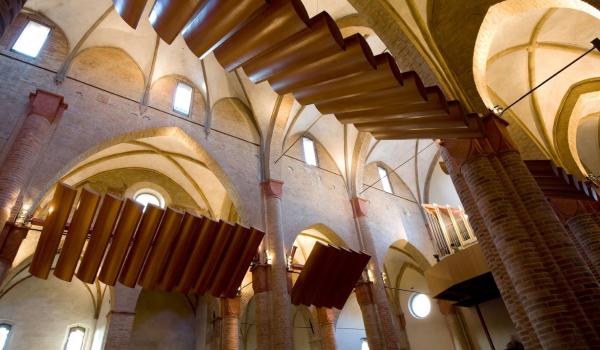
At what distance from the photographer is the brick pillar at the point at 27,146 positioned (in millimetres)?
6984

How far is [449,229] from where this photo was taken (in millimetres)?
14023

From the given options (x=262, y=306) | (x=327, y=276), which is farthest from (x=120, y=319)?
(x=327, y=276)

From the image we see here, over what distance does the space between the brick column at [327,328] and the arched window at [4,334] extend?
10.6 metres

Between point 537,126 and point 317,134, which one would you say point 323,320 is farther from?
point 537,126

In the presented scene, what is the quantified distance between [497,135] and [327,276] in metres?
6.11

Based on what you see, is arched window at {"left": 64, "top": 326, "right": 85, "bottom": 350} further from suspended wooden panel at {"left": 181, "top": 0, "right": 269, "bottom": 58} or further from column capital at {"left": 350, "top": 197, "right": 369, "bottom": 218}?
suspended wooden panel at {"left": 181, "top": 0, "right": 269, "bottom": 58}

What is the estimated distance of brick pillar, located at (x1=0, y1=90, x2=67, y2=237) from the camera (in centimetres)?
698

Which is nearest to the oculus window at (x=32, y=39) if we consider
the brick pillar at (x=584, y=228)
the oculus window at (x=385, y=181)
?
the oculus window at (x=385, y=181)

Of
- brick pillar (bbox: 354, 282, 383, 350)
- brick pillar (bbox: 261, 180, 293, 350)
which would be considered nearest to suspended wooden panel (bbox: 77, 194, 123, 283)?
brick pillar (bbox: 261, 180, 293, 350)

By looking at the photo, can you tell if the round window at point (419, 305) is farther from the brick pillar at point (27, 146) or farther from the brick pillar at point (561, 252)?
the brick pillar at point (27, 146)

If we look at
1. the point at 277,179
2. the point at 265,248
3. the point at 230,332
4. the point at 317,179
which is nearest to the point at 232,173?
the point at 277,179

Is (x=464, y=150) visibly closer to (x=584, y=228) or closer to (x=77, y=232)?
(x=584, y=228)

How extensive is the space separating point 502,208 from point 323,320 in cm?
862

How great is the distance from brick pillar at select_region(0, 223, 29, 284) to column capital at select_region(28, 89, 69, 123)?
2.73 meters
